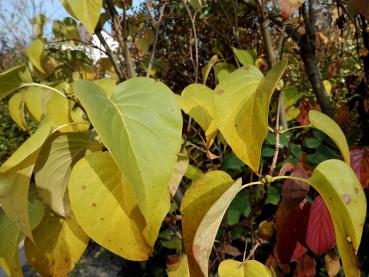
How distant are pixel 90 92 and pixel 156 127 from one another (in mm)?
85

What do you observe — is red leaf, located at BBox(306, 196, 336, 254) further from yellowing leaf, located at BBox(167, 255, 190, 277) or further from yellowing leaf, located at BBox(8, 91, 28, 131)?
yellowing leaf, located at BBox(8, 91, 28, 131)

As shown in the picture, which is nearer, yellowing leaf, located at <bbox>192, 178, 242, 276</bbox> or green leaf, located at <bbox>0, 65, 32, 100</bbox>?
yellowing leaf, located at <bbox>192, 178, 242, 276</bbox>

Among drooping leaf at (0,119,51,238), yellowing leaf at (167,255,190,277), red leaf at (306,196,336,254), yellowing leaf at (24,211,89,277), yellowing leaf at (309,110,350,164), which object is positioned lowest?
red leaf at (306,196,336,254)

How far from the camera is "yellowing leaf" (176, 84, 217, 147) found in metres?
0.59

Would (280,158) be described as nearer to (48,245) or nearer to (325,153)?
(325,153)

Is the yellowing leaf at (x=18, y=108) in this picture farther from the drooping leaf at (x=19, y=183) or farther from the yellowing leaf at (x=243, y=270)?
the yellowing leaf at (x=243, y=270)

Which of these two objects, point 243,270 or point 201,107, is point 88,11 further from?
point 243,270

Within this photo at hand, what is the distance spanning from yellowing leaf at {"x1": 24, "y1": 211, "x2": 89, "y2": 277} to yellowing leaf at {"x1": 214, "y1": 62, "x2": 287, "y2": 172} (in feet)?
0.94

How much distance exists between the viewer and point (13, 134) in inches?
182

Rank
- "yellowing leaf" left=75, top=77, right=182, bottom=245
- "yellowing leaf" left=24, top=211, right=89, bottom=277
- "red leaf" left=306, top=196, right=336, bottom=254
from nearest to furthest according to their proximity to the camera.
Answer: "yellowing leaf" left=75, top=77, right=182, bottom=245 < "yellowing leaf" left=24, top=211, right=89, bottom=277 < "red leaf" left=306, top=196, right=336, bottom=254

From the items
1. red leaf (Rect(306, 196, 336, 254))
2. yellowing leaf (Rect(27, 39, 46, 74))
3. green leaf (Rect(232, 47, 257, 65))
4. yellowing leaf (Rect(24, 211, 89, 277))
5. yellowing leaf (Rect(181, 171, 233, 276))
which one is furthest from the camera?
yellowing leaf (Rect(27, 39, 46, 74))

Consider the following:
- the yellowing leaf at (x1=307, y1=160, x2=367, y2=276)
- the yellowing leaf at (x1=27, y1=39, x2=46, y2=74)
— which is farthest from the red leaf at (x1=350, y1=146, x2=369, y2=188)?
the yellowing leaf at (x1=27, y1=39, x2=46, y2=74)

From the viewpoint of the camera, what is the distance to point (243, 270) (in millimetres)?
527

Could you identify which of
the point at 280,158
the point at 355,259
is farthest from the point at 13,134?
the point at 355,259
